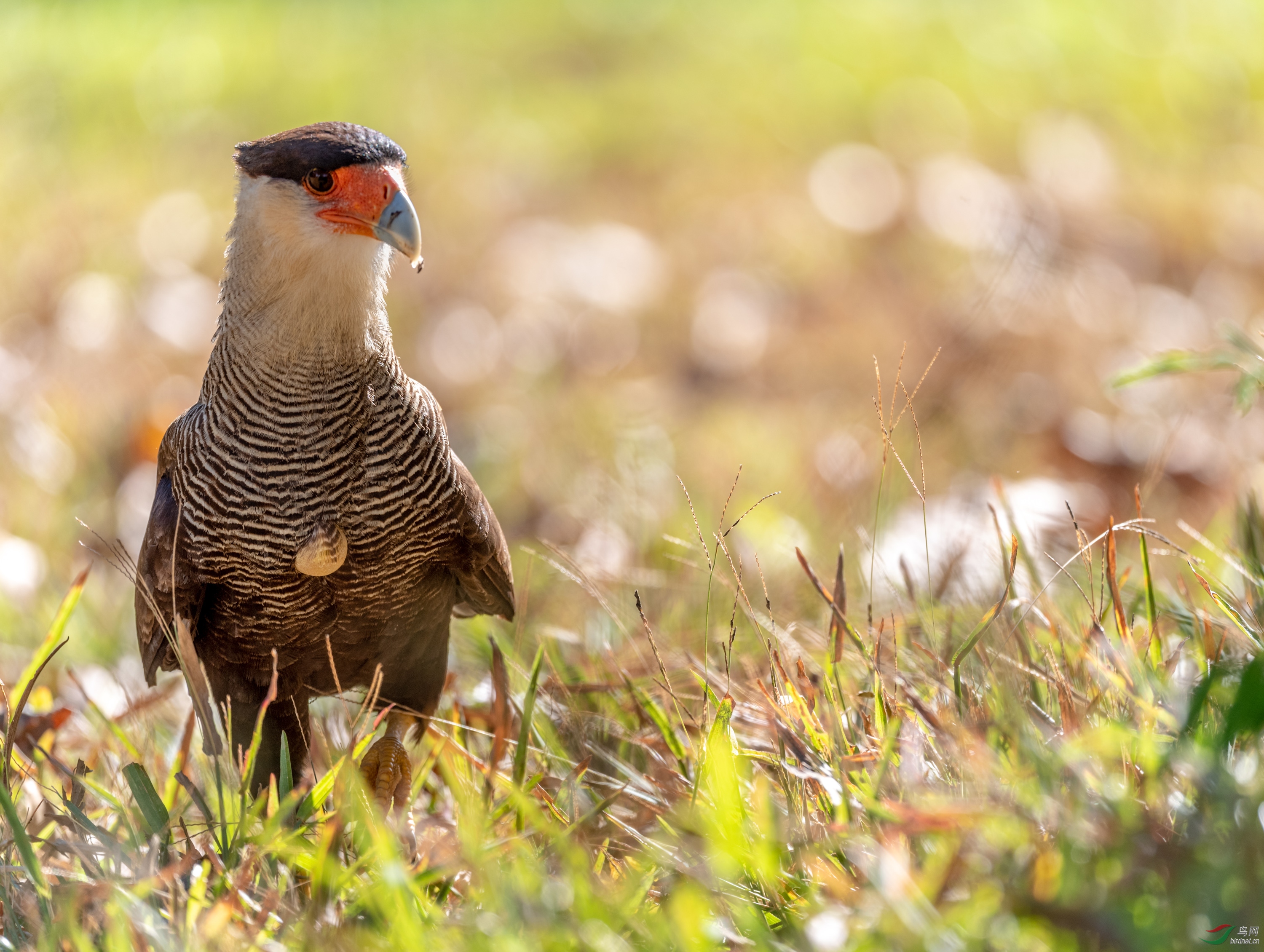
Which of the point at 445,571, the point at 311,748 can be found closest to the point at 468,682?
the point at 445,571

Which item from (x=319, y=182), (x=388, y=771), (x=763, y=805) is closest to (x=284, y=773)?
(x=388, y=771)

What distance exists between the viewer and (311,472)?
233 centimetres

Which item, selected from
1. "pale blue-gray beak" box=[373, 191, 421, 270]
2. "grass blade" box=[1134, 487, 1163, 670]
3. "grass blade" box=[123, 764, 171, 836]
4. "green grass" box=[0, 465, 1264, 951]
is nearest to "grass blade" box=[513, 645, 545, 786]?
"green grass" box=[0, 465, 1264, 951]

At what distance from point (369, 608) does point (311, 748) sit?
376mm

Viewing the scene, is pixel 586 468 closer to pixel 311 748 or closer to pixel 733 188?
pixel 311 748

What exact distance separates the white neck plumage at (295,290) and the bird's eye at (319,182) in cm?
2

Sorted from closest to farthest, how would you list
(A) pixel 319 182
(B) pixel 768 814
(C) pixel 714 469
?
(B) pixel 768 814 < (A) pixel 319 182 < (C) pixel 714 469

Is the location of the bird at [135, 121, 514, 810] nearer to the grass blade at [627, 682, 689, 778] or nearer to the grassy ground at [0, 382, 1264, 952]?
the grassy ground at [0, 382, 1264, 952]

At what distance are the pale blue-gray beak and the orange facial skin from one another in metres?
0.01

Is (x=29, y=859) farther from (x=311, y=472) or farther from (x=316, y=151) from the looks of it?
(x=316, y=151)

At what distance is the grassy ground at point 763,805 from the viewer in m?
1.46

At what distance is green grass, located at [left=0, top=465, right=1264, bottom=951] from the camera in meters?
1.45

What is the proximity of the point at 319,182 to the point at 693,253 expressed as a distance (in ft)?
13.4

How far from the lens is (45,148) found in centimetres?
671
